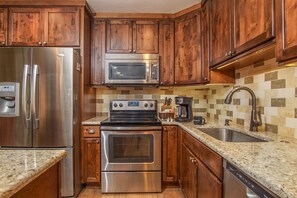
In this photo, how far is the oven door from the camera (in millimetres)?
2611

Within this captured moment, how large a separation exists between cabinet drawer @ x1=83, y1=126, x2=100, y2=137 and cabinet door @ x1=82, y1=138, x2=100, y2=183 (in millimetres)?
49

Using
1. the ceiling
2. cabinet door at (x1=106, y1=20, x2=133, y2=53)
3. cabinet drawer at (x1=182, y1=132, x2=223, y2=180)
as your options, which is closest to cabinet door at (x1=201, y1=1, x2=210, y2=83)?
the ceiling

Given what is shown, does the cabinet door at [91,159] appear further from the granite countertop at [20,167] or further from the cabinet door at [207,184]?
the granite countertop at [20,167]

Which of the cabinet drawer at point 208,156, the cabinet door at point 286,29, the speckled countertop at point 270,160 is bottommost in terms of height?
the cabinet drawer at point 208,156

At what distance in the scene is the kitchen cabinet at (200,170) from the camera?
4.56ft

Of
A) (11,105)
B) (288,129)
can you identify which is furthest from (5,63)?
(288,129)

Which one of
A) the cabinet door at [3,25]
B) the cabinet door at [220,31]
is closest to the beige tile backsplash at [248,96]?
the cabinet door at [220,31]

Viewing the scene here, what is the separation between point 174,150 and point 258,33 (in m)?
1.75

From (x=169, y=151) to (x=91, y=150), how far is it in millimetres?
964

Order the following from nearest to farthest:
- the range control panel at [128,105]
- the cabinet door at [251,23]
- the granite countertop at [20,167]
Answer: the granite countertop at [20,167] < the cabinet door at [251,23] < the range control panel at [128,105]

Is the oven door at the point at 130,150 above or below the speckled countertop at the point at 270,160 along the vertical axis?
below

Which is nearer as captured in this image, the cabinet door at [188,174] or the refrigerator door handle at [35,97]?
the cabinet door at [188,174]

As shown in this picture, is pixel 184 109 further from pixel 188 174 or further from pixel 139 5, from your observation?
pixel 139 5

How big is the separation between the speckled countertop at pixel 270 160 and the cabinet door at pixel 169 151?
3.65 feet
